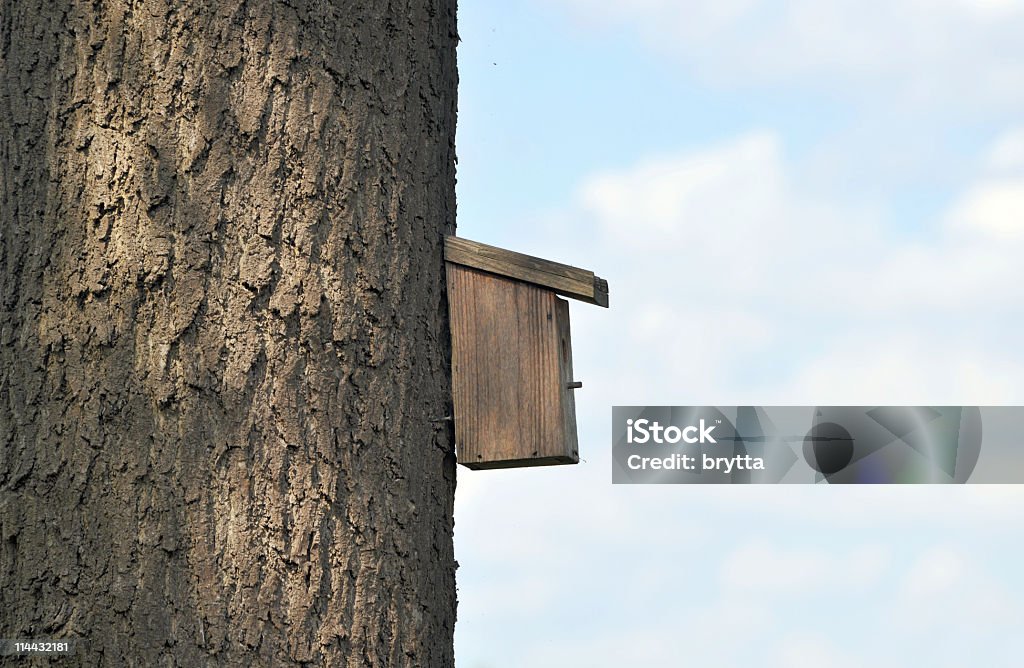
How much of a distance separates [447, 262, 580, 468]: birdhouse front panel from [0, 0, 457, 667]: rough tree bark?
0.41 feet

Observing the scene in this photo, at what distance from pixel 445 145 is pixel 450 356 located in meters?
0.44

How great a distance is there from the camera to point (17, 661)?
1.76 m

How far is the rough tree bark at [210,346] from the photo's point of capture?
68.2 inches

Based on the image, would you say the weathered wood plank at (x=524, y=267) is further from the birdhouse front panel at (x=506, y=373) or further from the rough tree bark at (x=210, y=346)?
the rough tree bark at (x=210, y=346)

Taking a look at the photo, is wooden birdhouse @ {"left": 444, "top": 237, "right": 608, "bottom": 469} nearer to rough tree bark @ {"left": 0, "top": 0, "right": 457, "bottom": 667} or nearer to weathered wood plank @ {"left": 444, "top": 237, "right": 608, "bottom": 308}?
weathered wood plank @ {"left": 444, "top": 237, "right": 608, "bottom": 308}

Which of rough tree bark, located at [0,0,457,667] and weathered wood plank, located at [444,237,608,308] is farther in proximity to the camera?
weathered wood plank, located at [444,237,608,308]

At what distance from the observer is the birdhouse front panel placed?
2041 mm

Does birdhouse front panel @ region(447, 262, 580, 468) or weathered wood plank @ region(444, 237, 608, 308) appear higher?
weathered wood plank @ region(444, 237, 608, 308)

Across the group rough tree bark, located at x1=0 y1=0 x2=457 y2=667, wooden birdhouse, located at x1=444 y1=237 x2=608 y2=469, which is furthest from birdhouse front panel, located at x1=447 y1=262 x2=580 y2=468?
rough tree bark, located at x1=0 y1=0 x2=457 y2=667

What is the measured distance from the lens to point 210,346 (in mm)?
1763

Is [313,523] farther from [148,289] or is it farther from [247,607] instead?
[148,289]

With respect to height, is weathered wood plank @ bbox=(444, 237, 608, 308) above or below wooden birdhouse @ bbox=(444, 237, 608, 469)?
above

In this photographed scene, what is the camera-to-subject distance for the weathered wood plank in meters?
2.07

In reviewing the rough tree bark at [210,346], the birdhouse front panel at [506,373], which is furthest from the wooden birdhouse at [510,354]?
the rough tree bark at [210,346]
